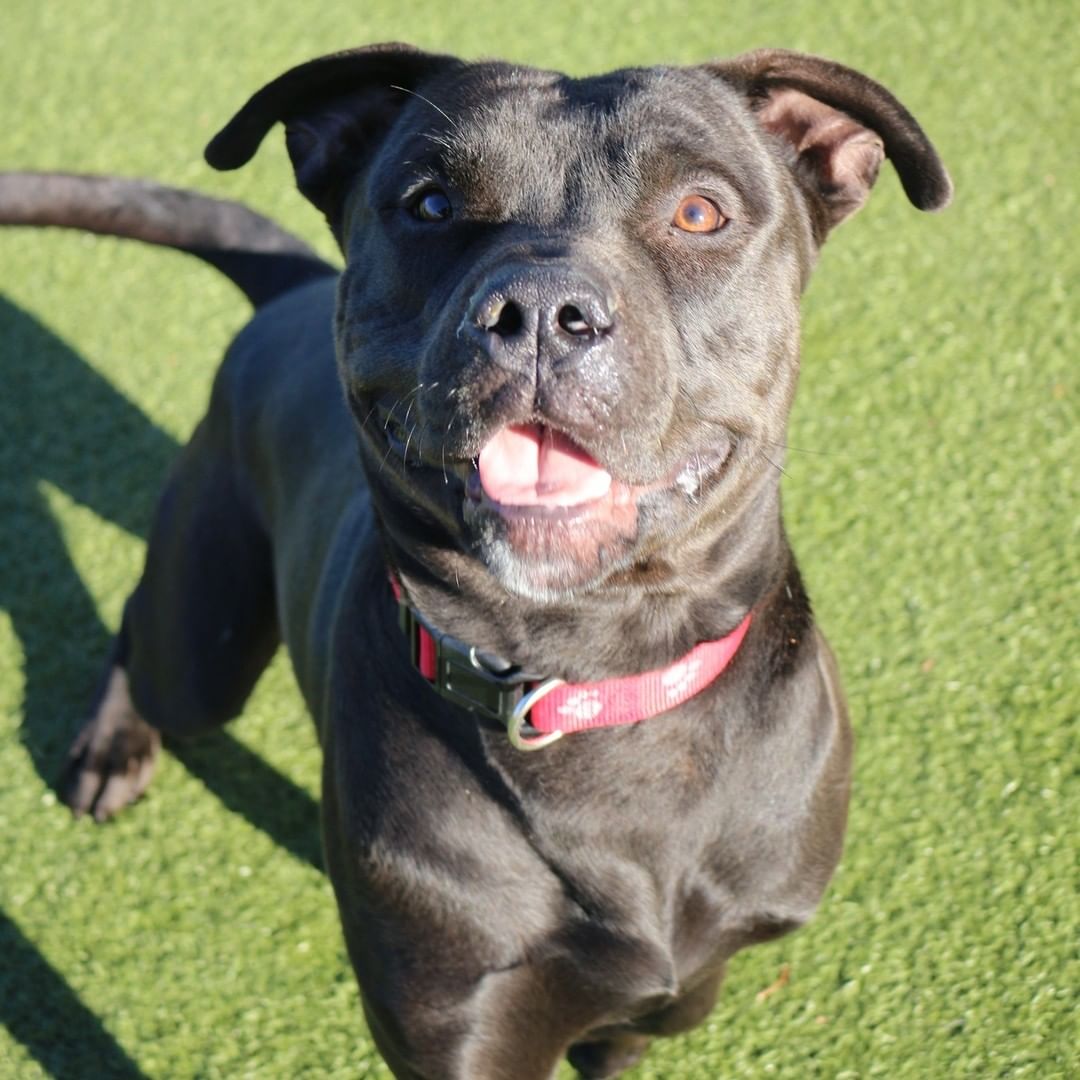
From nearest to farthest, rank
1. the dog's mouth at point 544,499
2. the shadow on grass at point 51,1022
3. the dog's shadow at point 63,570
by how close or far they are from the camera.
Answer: the dog's mouth at point 544,499, the shadow on grass at point 51,1022, the dog's shadow at point 63,570

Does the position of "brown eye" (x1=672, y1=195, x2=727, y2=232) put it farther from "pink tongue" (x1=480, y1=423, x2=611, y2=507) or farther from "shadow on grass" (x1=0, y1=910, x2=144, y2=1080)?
"shadow on grass" (x1=0, y1=910, x2=144, y2=1080)

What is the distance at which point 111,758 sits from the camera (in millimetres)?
3730

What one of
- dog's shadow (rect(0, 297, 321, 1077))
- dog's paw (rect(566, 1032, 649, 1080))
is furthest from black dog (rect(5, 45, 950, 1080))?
dog's shadow (rect(0, 297, 321, 1077))

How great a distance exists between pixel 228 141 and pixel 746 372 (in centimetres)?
108

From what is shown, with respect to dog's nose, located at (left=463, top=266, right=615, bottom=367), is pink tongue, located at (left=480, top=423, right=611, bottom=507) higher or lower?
lower

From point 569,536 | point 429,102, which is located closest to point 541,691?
point 569,536

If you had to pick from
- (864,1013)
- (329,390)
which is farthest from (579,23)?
(864,1013)

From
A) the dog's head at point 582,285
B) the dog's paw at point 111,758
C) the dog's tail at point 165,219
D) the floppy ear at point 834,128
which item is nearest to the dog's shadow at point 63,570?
the dog's paw at point 111,758

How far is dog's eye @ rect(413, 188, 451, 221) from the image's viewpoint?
2.38 metres

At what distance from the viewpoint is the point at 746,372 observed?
2.33 meters

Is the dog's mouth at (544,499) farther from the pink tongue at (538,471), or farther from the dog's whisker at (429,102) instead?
the dog's whisker at (429,102)

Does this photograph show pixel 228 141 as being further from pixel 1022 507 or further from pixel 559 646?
pixel 1022 507

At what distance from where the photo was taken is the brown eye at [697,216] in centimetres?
232

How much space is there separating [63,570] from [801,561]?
2233 millimetres
